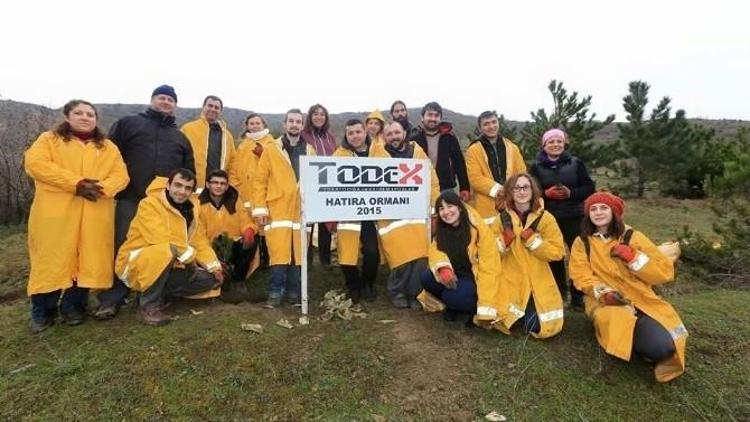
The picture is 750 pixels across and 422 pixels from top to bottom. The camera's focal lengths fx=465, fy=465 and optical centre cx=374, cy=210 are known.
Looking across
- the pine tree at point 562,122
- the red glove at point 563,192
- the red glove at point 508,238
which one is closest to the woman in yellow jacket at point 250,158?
the red glove at point 508,238

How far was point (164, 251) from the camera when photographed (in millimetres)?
4422

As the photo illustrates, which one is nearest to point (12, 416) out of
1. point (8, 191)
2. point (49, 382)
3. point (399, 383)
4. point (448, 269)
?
point (49, 382)

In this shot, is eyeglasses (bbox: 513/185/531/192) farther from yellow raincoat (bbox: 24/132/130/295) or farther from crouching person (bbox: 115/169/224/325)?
yellow raincoat (bbox: 24/132/130/295)

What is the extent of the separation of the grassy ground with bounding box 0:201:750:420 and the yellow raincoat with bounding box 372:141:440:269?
687 millimetres

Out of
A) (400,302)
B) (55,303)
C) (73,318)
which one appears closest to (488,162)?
(400,302)

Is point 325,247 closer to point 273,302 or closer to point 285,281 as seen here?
point 285,281

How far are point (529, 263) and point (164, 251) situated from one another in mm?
3457

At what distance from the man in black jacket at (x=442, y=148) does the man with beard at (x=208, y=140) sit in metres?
2.48

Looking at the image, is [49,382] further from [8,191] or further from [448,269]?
[8,191]

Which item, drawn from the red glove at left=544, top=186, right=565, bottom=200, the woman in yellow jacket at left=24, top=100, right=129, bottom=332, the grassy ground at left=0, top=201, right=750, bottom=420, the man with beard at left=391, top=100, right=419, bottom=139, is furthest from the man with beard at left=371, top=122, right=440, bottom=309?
the woman in yellow jacket at left=24, top=100, right=129, bottom=332

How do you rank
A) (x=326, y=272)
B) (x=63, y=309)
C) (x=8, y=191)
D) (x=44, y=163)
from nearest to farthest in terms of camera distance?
(x=44, y=163) → (x=63, y=309) → (x=326, y=272) → (x=8, y=191)

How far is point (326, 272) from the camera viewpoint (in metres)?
6.26

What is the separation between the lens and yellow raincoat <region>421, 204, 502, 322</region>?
13.9ft

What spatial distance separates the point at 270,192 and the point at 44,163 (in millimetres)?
2050
